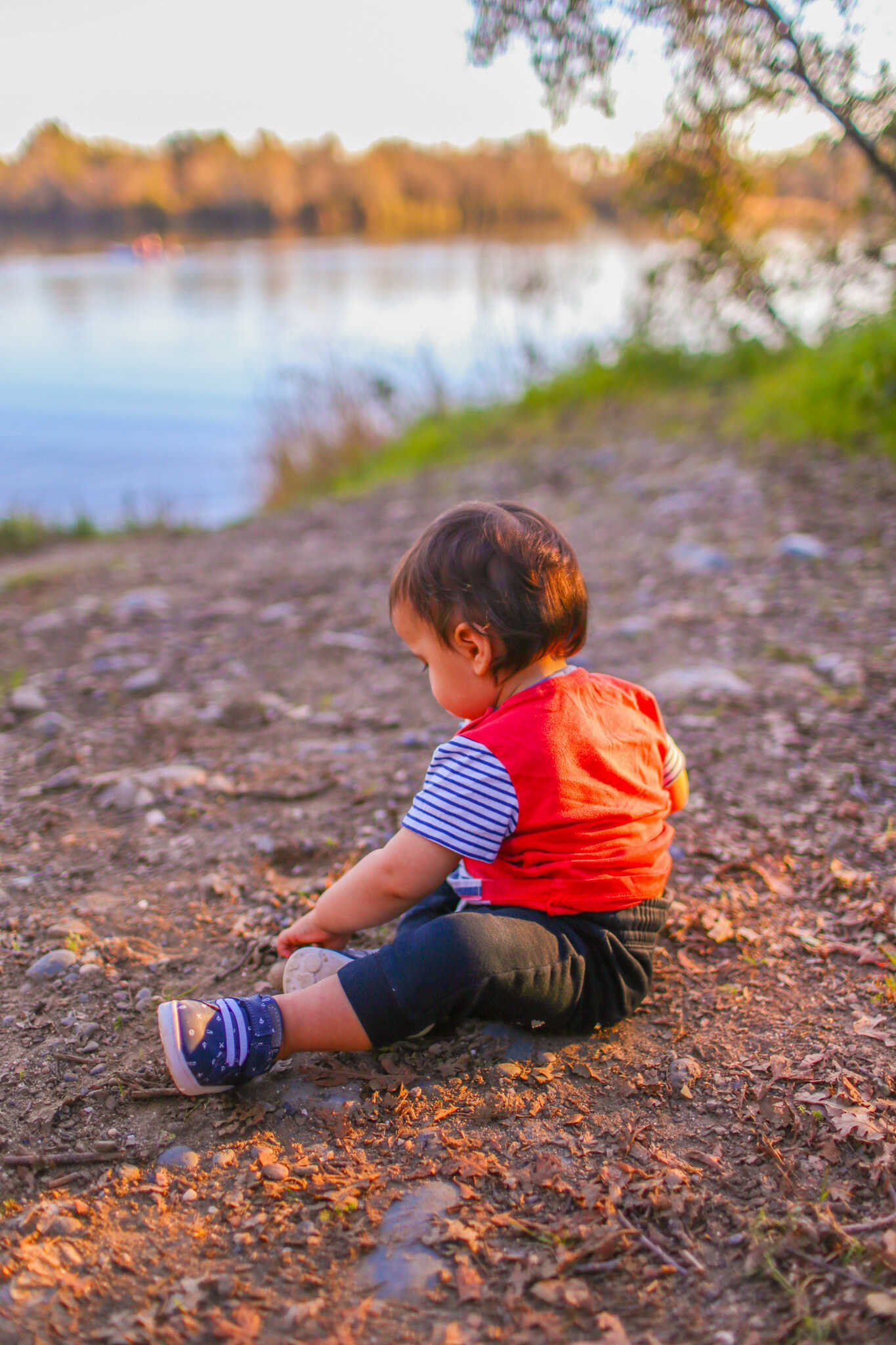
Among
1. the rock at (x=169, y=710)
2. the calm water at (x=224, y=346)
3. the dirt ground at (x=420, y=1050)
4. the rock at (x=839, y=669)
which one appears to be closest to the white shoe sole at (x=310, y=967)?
the dirt ground at (x=420, y=1050)

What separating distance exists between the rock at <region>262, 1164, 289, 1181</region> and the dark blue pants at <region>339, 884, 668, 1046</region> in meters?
0.28

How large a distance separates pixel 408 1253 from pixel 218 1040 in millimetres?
497

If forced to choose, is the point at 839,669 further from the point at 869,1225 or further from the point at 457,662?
the point at 869,1225

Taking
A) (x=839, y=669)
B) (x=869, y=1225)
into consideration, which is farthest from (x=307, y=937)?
(x=839, y=669)

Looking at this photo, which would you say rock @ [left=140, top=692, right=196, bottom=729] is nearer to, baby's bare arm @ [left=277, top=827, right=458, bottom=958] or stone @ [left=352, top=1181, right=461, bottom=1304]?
baby's bare arm @ [left=277, top=827, right=458, bottom=958]

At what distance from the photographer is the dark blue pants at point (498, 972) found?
1.80m

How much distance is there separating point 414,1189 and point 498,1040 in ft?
1.32

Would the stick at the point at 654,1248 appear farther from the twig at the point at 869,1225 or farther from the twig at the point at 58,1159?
the twig at the point at 58,1159

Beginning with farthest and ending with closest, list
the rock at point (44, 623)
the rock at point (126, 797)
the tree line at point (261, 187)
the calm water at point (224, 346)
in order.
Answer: the tree line at point (261, 187)
the calm water at point (224, 346)
the rock at point (44, 623)
the rock at point (126, 797)

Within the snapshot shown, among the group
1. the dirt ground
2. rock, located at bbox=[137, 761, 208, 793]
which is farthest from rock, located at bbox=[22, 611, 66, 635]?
rock, located at bbox=[137, 761, 208, 793]

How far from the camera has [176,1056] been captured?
5.71 feet

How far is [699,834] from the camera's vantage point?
2.65 m

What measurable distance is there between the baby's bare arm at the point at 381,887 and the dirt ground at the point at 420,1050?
195mm

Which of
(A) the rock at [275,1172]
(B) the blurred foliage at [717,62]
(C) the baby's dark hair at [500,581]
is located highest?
(B) the blurred foliage at [717,62]
